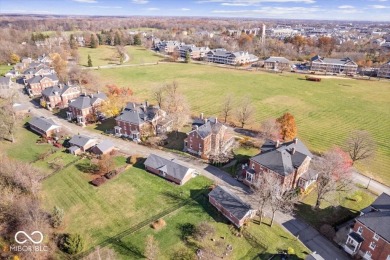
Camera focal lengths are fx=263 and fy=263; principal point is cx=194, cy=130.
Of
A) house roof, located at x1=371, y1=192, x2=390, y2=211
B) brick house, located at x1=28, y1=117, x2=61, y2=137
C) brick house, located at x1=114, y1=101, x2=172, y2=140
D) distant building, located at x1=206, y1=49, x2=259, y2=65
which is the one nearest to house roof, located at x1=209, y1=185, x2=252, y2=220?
house roof, located at x1=371, y1=192, x2=390, y2=211

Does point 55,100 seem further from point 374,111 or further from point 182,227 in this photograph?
point 374,111

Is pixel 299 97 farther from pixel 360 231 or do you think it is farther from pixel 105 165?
pixel 105 165

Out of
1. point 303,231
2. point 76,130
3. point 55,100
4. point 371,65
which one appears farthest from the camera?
point 371,65

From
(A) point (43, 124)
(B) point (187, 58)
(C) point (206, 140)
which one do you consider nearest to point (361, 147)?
(C) point (206, 140)

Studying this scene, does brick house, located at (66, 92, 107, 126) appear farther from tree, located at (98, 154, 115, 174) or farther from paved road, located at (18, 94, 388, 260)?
tree, located at (98, 154, 115, 174)

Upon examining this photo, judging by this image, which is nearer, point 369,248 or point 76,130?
point 369,248

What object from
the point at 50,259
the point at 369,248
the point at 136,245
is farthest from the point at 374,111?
the point at 50,259

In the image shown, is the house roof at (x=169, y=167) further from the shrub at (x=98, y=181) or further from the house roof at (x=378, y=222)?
the house roof at (x=378, y=222)
